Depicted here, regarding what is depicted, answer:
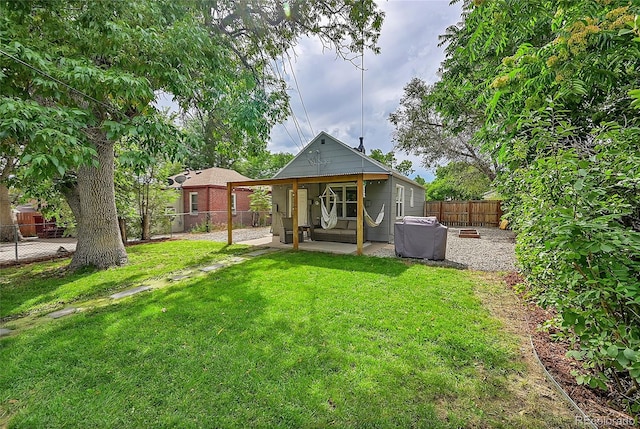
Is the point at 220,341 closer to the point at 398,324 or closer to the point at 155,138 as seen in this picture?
the point at 398,324

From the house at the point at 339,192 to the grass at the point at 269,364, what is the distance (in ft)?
16.2

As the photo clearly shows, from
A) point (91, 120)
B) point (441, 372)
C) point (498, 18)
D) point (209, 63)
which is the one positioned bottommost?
point (441, 372)

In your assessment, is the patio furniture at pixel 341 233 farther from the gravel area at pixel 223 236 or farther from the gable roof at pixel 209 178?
the gable roof at pixel 209 178

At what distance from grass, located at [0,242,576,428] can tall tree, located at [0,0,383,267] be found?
6.53 feet

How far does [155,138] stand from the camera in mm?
3811

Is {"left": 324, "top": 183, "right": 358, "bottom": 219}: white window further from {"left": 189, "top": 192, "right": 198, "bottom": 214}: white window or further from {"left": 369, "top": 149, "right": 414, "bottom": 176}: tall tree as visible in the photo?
{"left": 369, "top": 149, "right": 414, "bottom": 176}: tall tree

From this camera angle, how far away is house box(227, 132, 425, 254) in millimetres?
9656

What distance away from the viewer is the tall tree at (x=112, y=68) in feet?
9.91

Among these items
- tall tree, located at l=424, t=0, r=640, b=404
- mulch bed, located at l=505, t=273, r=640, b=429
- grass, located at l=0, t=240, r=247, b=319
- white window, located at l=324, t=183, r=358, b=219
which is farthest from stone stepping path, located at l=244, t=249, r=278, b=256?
tall tree, located at l=424, t=0, r=640, b=404

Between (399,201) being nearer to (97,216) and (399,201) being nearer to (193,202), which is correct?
(97,216)

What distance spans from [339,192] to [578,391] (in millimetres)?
8944

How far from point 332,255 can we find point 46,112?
611 cm

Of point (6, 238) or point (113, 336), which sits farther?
point (6, 238)

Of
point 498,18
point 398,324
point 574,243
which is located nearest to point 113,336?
point 398,324
